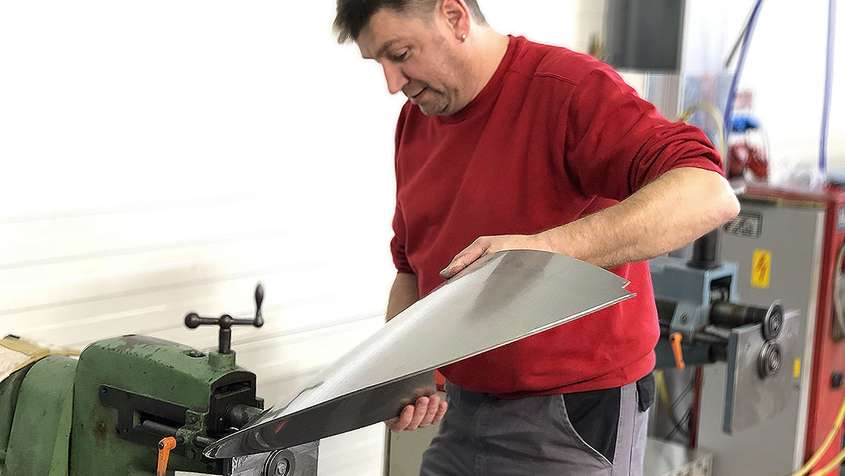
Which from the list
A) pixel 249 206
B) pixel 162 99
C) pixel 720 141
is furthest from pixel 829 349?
Result: pixel 162 99

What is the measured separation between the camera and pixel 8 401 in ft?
5.47

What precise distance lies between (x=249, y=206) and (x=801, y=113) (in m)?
3.08

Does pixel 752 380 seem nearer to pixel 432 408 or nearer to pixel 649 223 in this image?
pixel 432 408

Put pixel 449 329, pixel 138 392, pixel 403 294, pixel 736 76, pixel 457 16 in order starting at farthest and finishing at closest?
pixel 736 76 → pixel 403 294 → pixel 457 16 → pixel 138 392 → pixel 449 329

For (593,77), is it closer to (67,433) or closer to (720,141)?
(67,433)

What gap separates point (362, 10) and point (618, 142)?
17.9 inches

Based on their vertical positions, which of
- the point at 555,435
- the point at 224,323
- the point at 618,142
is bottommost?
the point at 555,435

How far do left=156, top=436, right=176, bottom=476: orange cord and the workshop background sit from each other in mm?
826

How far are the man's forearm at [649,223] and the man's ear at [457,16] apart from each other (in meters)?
0.48

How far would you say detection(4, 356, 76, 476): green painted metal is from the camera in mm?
1590

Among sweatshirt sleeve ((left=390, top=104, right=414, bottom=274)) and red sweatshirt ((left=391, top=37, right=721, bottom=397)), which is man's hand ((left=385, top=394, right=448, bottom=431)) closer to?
red sweatshirt ((left=391, top=37, right=721, bottom=397))

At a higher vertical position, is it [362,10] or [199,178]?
[362,10]

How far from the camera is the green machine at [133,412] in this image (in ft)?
4.63

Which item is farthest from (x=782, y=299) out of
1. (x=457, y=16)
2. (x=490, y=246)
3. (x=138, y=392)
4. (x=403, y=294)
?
(x=138, y=392)
